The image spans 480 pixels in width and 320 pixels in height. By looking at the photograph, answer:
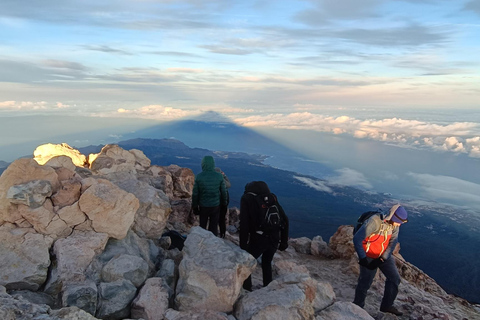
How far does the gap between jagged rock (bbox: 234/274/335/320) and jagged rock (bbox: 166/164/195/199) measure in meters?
11.9

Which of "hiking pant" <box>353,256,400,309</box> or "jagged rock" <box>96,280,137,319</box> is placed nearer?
"jagged rock" <box>96,280,137,319</box>

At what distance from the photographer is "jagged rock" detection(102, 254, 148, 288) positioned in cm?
851

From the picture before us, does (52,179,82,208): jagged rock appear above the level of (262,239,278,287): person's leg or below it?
above

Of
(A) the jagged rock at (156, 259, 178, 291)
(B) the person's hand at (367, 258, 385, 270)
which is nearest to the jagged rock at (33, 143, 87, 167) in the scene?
(A) the jagged rock at (156, 259, 178, 291)

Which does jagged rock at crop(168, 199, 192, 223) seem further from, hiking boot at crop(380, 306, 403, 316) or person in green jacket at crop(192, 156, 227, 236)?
hiking boot at crop(380, 306, 403, 316)

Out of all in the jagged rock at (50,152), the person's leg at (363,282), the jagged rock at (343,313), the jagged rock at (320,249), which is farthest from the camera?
the jagged rock at (320,249)

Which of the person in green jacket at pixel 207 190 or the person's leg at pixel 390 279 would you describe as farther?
the person in green jacket at pixel 207 190

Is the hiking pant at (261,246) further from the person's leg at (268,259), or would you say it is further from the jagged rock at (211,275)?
the jagged rock at (211,275)

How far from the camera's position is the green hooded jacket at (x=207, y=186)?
11578 millimetres

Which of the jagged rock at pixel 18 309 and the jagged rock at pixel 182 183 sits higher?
the jagged rock at pixel 18 309

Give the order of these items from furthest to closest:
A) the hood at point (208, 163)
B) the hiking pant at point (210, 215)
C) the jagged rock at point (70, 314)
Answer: the hiking pant at point (210, 215), the hood at point (208, 163), the jagged rock at point (70, 314)

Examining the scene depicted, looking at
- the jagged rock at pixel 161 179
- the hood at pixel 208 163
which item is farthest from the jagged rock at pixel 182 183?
the hood at pixel 208 163

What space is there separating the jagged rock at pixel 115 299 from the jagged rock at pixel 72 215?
87.0 inches

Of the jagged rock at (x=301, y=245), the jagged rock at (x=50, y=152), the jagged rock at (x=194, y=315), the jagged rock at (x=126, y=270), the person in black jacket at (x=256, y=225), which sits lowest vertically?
the jagged rock at (x=301, y=245)
